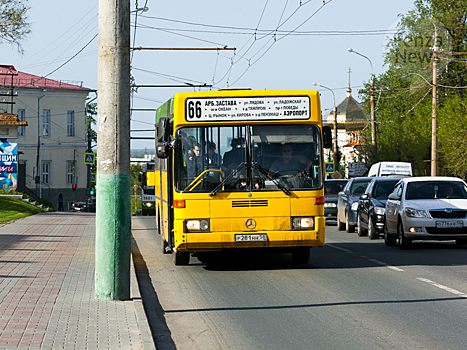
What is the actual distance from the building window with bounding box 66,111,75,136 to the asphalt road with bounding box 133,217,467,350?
Answer: 184ft

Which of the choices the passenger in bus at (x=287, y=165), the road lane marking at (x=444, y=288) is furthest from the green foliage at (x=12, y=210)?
the road lane marking at (x=444, y=288)

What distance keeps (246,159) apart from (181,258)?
2.46 metres

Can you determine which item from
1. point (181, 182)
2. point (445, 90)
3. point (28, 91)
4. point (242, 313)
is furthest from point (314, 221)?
point (28, 91)

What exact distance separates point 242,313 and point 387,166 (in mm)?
23051

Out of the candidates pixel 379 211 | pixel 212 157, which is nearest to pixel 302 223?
pixel 212 157

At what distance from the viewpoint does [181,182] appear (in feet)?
39.0

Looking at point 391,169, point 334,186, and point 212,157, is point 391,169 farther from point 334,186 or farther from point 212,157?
point 212,157

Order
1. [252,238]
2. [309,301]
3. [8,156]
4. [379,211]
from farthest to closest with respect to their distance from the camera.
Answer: [8,156], [379,211], [252,238], [309,301]

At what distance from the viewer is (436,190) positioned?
17.1m

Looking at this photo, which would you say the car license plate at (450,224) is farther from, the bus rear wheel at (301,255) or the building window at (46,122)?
the building window at (46,122)

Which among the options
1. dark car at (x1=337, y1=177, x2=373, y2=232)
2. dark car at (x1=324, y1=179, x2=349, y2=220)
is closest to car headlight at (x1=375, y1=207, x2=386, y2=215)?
dark car at (x1=337, y1=177, x2=373, y2=232)

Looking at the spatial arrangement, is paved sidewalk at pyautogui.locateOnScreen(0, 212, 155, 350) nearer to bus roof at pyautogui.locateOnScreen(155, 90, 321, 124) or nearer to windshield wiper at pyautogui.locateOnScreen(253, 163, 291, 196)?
windshield wiper at pyautogui.locateOnScreen(253, 163, 291, 196)

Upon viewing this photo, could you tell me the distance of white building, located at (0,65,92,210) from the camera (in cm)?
6588

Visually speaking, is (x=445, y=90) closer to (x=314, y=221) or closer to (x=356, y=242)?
(x=356, y=242)
